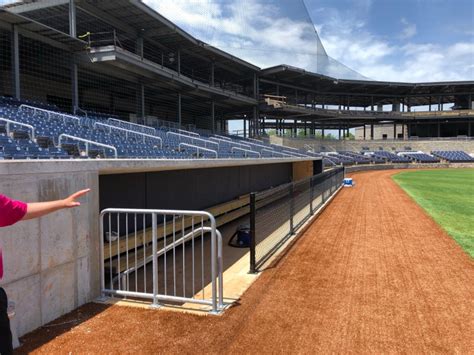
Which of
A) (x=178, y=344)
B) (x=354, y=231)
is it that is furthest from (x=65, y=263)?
(x=354, y=231)

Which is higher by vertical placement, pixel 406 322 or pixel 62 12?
pixel 62 12

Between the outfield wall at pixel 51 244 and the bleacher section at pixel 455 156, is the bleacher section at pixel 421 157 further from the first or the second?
the outfield wall at pixel 51 244

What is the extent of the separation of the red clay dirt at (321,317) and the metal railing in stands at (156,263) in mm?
408

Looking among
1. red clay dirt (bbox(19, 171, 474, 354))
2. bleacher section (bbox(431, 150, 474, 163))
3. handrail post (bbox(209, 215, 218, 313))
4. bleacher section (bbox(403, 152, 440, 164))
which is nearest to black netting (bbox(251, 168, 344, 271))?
red clay dirt (bbox(19, 171, 474, 354))

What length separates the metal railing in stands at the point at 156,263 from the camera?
5.04 meters

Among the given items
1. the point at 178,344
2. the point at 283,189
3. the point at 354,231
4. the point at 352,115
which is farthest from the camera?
the point at 352,115

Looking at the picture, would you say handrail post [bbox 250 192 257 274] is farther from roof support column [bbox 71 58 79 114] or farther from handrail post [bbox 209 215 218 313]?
roof support column [bbox 71 58 79 114]

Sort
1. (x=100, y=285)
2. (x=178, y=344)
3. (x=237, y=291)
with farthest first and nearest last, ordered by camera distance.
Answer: (x=237, y=291) → (x=100, y=285) → (x=178, y=344)

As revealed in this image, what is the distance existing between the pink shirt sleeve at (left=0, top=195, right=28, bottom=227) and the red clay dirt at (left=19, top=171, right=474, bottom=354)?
2.06 metres

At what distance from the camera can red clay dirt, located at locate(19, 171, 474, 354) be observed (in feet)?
13.0

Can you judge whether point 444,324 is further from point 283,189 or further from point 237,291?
point 283,189

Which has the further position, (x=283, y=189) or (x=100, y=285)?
(x=283, y=189)

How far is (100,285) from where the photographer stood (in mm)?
5383

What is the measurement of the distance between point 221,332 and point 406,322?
226cm
